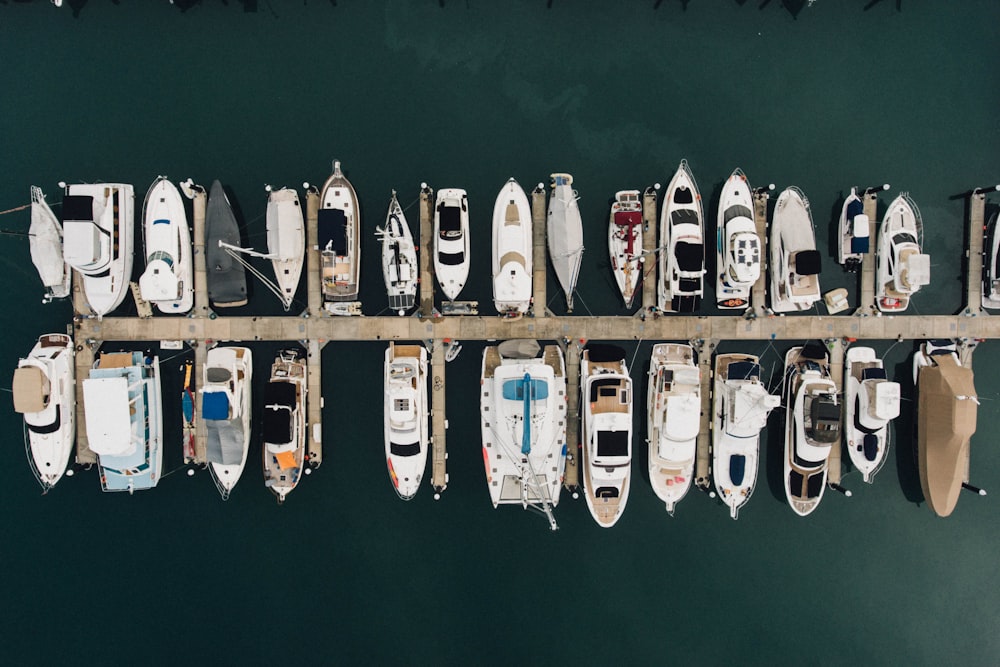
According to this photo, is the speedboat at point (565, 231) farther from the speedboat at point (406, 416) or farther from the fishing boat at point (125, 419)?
the fishing boat at point (125, 419)

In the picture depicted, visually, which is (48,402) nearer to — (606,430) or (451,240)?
(451,240)

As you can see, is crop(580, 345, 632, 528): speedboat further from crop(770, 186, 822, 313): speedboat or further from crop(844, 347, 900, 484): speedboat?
crop(844, 347, 900, 484): speedboat

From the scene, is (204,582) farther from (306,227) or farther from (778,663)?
(778,663)

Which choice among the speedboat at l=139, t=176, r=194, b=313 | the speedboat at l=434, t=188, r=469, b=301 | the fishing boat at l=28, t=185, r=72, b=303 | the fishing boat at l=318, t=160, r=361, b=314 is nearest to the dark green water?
the fishing boat at l=318, t=160, r=361, b=314

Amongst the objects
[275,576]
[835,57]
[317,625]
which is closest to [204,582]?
[275,576]

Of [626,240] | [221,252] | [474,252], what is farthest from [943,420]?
[221,252]

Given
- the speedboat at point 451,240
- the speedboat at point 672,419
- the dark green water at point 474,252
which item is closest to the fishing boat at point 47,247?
the dark green water at point 474,252
